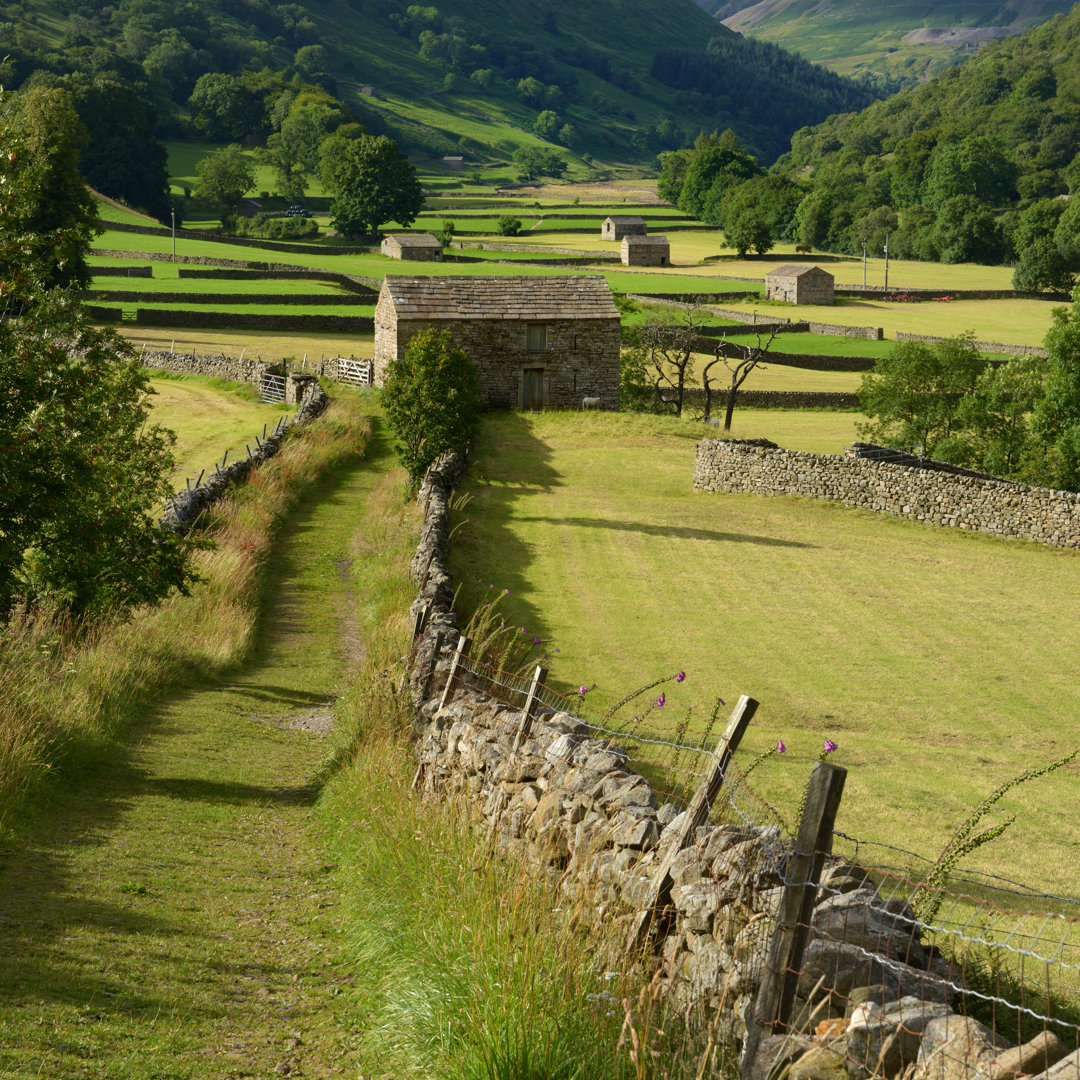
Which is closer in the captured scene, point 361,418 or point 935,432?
point 361,418

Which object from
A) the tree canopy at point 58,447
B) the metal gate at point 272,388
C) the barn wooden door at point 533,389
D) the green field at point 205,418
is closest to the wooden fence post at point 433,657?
the tree canopy at point 58,447

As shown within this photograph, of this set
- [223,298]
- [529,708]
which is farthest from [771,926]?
[223,298]

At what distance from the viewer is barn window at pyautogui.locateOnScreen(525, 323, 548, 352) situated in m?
44.7

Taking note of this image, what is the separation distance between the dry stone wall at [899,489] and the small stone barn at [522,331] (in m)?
11.2

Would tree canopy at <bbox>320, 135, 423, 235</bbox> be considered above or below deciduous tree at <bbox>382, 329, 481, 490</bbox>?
above

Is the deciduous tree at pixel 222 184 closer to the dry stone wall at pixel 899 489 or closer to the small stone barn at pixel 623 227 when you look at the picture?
the small stone barn at pixel 623 227

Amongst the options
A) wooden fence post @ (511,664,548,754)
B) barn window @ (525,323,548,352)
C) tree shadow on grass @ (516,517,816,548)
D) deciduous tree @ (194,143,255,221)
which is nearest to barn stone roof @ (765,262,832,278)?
barn window @ (525,323,548,352)

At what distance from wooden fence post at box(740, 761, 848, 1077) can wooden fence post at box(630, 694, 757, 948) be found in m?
0.87

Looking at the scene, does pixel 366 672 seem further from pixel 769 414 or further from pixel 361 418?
pixel 769 414

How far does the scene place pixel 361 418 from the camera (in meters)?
38.9

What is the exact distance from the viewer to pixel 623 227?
127875mm

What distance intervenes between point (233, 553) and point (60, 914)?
1276 centimetres

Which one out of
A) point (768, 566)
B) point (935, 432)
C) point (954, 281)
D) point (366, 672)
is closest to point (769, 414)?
point (935, 432)

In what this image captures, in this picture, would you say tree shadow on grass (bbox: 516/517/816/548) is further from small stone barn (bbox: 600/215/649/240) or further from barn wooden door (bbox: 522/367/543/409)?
small stone barn (bbox: 600/215/649/240)
